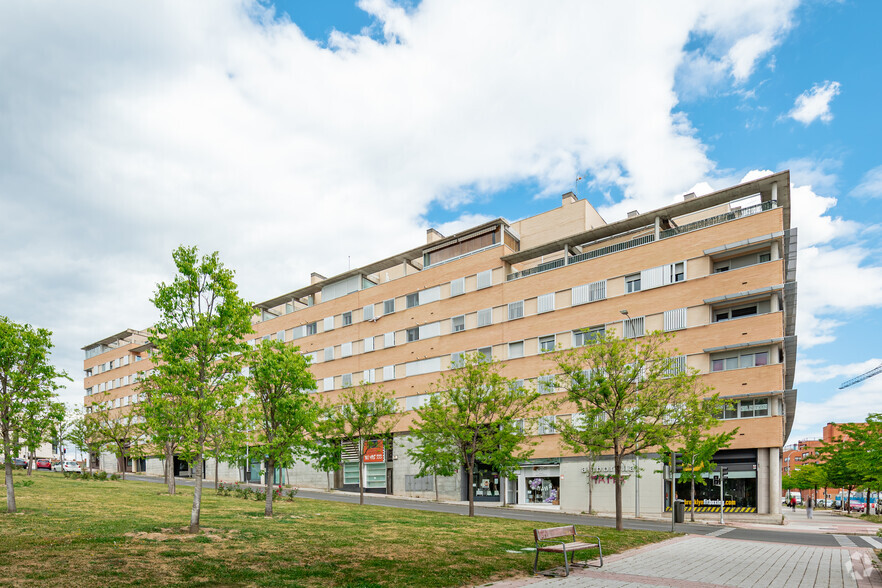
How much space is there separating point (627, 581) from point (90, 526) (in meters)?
13.8

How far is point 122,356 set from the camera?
88.6 meters

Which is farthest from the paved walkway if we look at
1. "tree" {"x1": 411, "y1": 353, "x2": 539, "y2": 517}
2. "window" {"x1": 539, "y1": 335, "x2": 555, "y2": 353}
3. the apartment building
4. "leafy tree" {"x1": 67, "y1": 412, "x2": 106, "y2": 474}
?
"leafy tree" {"x1": 67, "y1": 412, "x2": 106, "y2": 474}

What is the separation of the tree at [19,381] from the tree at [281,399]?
6947 mm

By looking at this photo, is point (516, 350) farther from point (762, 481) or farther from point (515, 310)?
point (762, 481)

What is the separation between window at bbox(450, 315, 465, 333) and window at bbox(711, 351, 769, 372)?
64.0 ft

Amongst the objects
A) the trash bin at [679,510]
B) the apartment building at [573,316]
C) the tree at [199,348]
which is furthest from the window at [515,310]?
the tree at [199,348]

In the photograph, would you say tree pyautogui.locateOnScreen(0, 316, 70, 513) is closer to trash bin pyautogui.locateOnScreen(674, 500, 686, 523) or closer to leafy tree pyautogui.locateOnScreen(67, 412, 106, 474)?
trash bin pyautogui.locateOnScreen(674, 500, 686, 523)

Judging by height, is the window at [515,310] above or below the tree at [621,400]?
above

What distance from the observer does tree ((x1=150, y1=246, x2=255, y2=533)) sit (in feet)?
51.6

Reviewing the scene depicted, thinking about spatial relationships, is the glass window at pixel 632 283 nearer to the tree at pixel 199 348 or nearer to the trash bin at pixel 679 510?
the trash bin at pixel 679 510

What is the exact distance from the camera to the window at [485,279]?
154 feet

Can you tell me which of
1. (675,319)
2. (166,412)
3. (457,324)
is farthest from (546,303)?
(166,412)

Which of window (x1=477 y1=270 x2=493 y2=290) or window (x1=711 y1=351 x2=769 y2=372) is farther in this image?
window (x1=477 y1=270 x2=493 y2=290)

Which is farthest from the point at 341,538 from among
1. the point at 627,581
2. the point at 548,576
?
the point at 627,581
